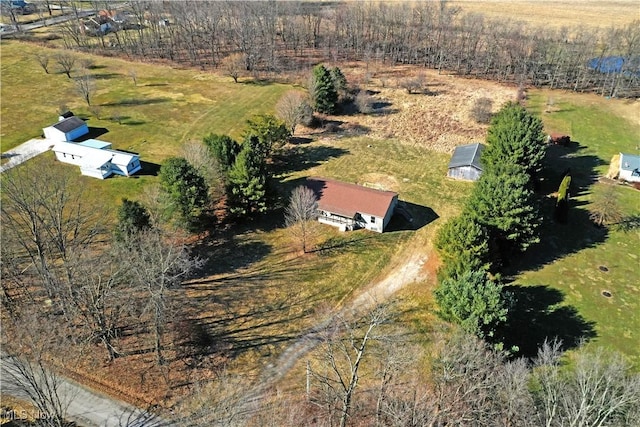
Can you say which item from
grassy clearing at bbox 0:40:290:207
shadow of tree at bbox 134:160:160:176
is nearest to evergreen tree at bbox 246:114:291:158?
grassy clearing at bbox 0:40:290:207

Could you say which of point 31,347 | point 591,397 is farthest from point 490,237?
point 31,347

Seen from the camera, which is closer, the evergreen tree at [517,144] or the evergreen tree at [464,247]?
the evergreen tree at [464,247]

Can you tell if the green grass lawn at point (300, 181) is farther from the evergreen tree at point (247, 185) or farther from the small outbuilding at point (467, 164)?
the evergreen tree at point (247, 185)

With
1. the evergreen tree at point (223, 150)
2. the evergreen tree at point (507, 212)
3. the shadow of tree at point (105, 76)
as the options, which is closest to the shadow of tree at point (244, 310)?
the evergreen tree at point (223, 150)

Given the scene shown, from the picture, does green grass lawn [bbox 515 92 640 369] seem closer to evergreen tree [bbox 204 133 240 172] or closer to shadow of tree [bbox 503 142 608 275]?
shadow of tree [bbox 503 142 608 275]

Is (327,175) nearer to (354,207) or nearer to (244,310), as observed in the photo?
(354,207)

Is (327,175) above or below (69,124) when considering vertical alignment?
below
